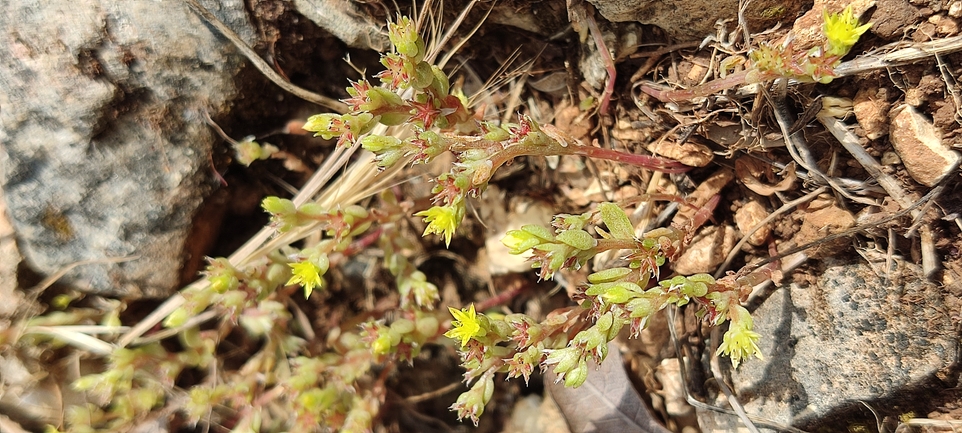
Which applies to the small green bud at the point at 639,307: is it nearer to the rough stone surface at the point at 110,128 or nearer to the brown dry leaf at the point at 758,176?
the brown dry leaf at the point at 758,176

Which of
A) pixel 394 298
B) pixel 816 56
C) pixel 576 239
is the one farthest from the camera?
pixel 394 298

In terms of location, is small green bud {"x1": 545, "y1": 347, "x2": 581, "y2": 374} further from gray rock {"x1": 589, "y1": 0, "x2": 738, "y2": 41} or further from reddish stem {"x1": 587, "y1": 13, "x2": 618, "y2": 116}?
gray rock {"x1": 589, "y1": 0, "x2": 738, "y2": 41}

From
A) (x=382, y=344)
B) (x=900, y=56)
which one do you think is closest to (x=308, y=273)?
(x=382, y=344)

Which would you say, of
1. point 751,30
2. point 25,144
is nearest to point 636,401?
point 751,30

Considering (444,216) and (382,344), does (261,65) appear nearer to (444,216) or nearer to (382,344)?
(444,216)

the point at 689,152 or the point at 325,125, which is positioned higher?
the point at 325,125

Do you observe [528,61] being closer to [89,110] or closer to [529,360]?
[529,360]

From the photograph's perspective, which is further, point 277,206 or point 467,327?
point 277,206

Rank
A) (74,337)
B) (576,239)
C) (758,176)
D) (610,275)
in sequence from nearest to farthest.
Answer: (576,239) → (610,275) → (758,176) → (74,337)
